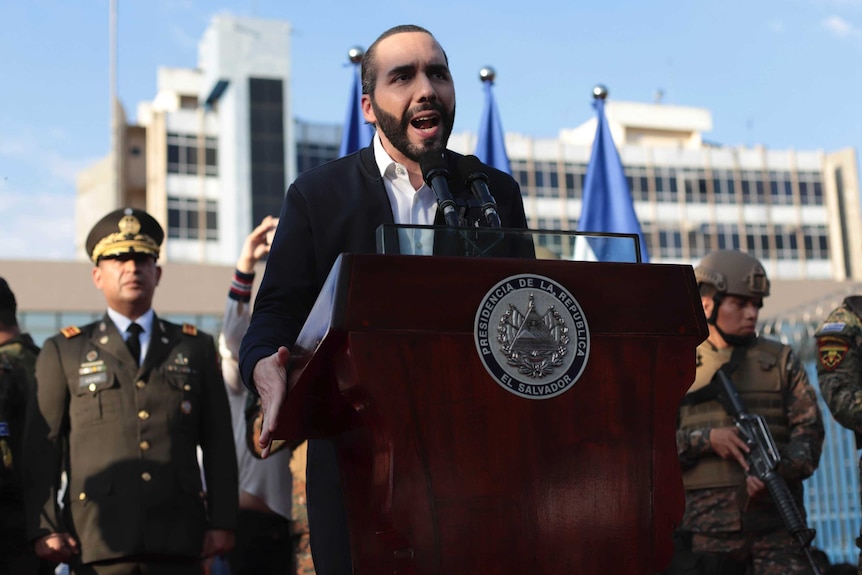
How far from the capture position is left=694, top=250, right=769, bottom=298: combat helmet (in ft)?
20.1

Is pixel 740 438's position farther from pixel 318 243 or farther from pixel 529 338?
pixel 529 338

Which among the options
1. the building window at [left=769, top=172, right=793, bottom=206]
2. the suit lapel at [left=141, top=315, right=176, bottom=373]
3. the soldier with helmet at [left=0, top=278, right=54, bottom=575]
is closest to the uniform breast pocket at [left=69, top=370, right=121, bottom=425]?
the suit lapel at [left=141, top=315, right=176, bottom=373]

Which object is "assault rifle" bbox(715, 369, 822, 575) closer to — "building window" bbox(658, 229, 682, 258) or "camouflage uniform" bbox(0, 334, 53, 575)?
"camouflage uniform" bbox(0, 334, 53, 575)

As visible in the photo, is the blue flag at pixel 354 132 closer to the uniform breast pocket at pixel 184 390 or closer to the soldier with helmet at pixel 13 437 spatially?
the soldier with helmet at pixel 13 437

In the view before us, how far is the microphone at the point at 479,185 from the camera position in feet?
7.72

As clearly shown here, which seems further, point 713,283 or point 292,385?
point 713,283

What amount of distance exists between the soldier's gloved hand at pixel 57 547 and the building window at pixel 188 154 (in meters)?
56.6

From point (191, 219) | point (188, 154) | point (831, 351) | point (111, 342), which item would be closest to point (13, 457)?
point (111, 342)

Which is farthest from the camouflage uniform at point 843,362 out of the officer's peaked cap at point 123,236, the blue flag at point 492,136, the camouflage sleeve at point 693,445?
the blue flag at point 492,136

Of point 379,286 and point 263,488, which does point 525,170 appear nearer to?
point 263,488

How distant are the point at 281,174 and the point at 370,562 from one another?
57760 mm

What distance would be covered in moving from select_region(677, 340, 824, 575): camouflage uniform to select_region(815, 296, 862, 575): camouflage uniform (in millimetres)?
505

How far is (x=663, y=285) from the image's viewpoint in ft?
6.68

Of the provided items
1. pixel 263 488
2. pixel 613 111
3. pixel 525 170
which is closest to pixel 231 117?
pixel 525 170
